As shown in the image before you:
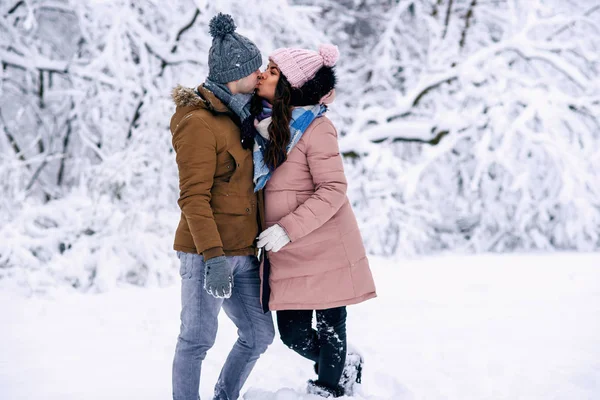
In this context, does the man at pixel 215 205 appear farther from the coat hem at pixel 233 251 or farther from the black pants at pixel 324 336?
the black pants at pixel 324 336

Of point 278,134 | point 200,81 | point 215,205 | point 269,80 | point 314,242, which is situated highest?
point 200,81

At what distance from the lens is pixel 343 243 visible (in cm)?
224

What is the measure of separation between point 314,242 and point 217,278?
19.7 inches

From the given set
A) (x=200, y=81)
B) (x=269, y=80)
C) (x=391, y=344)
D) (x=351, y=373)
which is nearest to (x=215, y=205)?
(x=269, y=80)

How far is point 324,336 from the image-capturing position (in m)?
2.30

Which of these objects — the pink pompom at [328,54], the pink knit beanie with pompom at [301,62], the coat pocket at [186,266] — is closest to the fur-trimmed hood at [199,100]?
the pink knit beanie with pompom at [301,62]

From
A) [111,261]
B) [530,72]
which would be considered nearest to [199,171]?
[111,261]

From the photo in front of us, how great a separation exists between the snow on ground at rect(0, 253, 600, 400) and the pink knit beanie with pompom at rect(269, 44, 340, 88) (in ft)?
4.74

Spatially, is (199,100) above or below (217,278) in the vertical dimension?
above

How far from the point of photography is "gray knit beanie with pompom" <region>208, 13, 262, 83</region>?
6.89ft

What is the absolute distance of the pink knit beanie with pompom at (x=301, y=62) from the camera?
2174 millimetres

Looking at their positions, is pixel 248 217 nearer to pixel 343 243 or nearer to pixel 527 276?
pixel 343 243

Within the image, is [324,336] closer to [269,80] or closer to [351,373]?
[351,373]

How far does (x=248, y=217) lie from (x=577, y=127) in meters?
5.21
